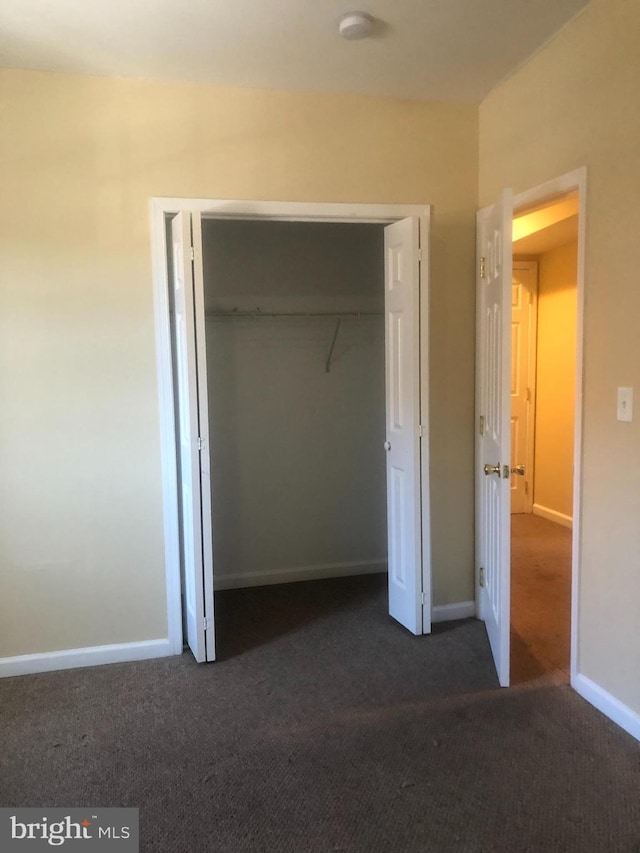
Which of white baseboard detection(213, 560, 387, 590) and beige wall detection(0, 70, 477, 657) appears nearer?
beige wall detection(0, 70, 477, 657)

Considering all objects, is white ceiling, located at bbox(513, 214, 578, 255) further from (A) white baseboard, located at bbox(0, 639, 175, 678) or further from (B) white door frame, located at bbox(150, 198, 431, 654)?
(A) white baseboard, located at bbox(0, 639, 175, 678)

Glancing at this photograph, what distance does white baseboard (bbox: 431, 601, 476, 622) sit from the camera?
11.8 ft

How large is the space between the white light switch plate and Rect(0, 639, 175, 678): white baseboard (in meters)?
2.35

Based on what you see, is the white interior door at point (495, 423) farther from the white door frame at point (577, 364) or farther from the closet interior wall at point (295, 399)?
the closet interior wall at point (295, 399)

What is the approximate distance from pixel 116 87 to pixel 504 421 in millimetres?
2306

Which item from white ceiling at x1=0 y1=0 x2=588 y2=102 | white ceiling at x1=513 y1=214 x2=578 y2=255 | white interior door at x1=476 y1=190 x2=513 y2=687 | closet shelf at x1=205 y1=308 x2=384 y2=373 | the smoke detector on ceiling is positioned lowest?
white interior door at x1=476 y1=190 x2=513 y2=687

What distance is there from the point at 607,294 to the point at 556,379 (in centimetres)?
321

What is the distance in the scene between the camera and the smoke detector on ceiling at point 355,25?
2.47 metres

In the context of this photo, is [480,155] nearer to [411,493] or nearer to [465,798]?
[411,493]

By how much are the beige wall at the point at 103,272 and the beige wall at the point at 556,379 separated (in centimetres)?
258

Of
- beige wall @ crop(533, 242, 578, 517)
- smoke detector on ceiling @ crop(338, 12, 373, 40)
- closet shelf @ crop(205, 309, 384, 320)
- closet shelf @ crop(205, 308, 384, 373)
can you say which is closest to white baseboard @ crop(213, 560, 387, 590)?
closet shelf @ crop(205, 308, 384, 373)

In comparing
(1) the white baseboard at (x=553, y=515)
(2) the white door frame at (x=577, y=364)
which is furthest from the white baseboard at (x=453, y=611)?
(1) the white baseboard at (x=553, y=515)

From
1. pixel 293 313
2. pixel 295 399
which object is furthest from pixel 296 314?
pixel 295 399

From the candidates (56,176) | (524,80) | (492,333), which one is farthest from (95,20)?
(492,333)
